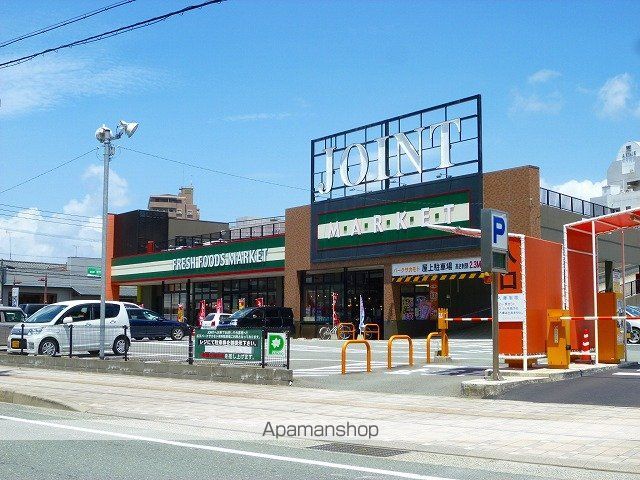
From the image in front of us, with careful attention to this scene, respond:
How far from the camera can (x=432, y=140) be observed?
38.3m

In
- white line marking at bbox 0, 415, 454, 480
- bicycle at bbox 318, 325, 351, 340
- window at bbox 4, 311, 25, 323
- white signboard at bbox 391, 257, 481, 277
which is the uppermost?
white signboard at bbox 391, 257, 481, 277

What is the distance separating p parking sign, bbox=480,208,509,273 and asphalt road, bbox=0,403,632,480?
5844 millimetres

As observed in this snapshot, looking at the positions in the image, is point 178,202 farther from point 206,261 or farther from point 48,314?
point 48,314

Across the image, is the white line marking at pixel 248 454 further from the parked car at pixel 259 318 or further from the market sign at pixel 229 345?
the parked car at pixel 259 318

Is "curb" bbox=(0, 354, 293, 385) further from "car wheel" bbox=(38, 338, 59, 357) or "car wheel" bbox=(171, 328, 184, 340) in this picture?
"car wheel" bbox=(171, 328, 184, 340)

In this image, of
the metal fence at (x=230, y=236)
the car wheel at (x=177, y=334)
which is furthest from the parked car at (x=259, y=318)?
the metal fence at (x=230, y=236)

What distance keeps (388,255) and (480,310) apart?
713 centimetres

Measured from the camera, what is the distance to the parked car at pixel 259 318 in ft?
129

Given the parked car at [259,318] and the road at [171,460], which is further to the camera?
the parked car at [259,318]

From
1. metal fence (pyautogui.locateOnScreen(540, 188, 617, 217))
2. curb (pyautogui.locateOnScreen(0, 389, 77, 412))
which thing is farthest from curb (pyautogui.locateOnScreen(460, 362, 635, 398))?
metal fence (pyautogui.locateOnScreen(540, 188, 617, 217))

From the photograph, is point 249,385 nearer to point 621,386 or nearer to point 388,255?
point 621,386

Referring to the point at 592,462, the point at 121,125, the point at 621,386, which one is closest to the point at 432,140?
the point at 121,125

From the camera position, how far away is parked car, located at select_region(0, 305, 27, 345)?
29.9m

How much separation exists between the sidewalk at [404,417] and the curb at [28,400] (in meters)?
0.12
